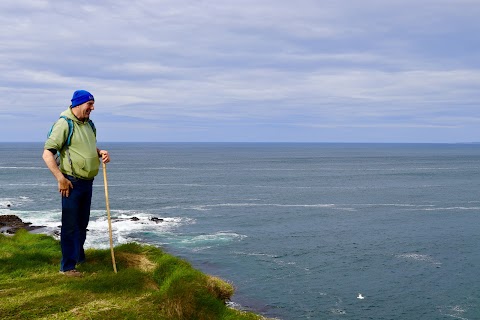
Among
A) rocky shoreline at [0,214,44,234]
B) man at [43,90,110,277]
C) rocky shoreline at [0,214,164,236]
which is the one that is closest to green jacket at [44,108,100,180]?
man at [43,90,110,277]

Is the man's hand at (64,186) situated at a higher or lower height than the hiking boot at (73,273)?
higher

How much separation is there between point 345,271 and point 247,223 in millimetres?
21290

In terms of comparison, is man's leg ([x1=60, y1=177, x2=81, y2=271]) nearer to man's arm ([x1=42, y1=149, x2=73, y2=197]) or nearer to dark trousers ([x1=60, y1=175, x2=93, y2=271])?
dark trousers ([x1=60, y1=175, x2=93, y2=271])

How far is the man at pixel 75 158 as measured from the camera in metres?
9.16

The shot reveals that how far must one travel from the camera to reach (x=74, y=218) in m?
9.88

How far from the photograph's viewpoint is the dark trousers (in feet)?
31.8

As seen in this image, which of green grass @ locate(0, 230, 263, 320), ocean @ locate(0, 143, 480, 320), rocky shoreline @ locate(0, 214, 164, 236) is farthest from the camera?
rocky shoreline @ locate(0, 214, 164, 236)

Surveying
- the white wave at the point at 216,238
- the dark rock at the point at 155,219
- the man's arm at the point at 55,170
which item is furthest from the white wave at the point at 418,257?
the man's arm at the point at 55,170

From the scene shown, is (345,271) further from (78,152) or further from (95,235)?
(78,152)

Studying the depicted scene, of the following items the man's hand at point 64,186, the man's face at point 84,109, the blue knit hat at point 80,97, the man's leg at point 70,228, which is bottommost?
the man's leg at point 70,228

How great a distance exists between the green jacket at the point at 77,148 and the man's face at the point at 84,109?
0.11 m

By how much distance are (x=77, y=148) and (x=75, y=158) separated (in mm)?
210

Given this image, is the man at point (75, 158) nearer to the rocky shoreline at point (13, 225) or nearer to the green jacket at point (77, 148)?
the green jacket at point (77, 148)

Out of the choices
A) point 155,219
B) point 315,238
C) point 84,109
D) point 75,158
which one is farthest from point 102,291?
point 155,219
